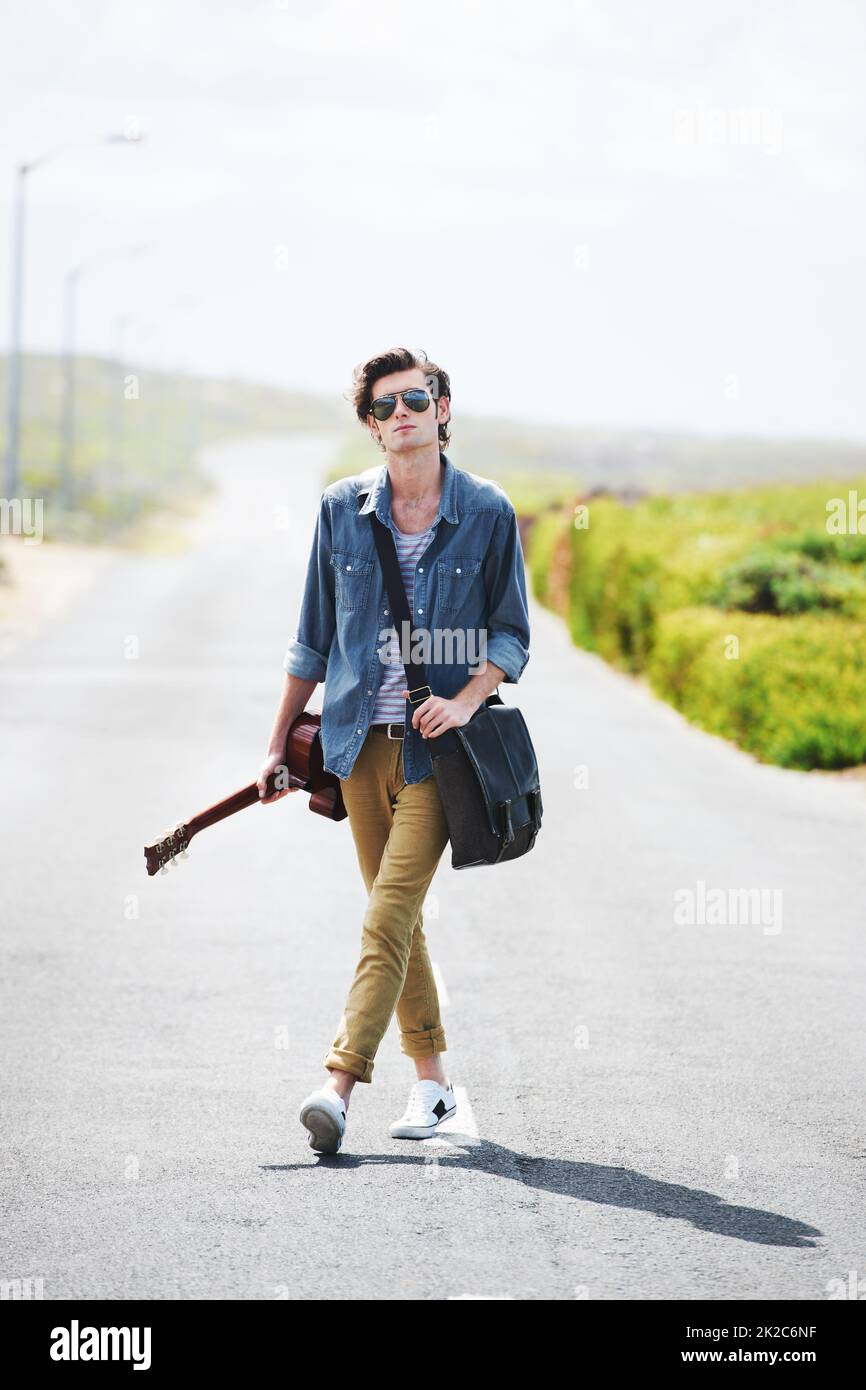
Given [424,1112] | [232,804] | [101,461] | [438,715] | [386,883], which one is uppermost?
[101,461]

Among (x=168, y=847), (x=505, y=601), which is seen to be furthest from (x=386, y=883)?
(x=505, y=601)

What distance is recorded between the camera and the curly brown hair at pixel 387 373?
226 inches

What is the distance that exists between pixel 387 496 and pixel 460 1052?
243 cm

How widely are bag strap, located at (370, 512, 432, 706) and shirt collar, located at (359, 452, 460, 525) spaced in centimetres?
3

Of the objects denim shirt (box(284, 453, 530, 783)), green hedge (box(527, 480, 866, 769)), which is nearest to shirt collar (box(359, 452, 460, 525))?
denim shirt (box(284, 453, 530, 783))

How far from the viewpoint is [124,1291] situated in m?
4.62

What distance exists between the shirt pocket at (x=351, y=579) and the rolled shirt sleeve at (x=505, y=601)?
358 millimetres

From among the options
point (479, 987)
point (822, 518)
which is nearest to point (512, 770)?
point (479, 987)

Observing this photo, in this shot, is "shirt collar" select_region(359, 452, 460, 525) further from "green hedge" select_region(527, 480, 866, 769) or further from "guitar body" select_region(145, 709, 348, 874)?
"green hedge" select_region(527, 480, 866, 769)

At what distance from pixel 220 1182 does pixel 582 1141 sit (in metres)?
1.21

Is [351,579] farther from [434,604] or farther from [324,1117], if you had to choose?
[324,1117]

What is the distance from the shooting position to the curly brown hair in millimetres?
5738

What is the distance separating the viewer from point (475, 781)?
5.61m
